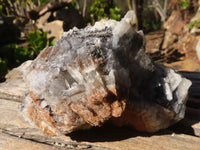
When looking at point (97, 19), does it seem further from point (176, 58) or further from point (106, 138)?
point (106, 138)

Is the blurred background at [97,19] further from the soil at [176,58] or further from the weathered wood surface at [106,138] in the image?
the weathered wood surface at [106,138]

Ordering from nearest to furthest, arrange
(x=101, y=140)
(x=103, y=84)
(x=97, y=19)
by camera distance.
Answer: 1. (x=103, y=84)
2. (x=101, y=140)
3. (x=97, y=19)

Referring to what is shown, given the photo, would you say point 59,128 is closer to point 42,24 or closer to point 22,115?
point 22,115

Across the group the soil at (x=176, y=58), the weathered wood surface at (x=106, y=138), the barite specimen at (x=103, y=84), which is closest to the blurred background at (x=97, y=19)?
the soil at (x=176, y=58)

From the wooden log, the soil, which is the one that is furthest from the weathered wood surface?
the soil

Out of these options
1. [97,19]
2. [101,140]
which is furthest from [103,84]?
[97,19]

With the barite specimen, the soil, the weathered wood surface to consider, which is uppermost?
the barite specimen

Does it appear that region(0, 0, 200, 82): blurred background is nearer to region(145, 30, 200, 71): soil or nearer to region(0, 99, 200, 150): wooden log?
region(145, 30, 200, 71): soil

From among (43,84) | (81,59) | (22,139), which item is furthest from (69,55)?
(22,139)
